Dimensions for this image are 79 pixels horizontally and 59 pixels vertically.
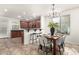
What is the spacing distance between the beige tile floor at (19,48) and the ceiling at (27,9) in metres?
0.49

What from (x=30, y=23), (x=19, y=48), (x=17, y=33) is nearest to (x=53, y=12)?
(x=30, y=23)

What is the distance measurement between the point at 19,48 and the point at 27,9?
77 centimetres

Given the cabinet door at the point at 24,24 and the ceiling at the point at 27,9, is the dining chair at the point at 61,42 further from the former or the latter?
the cabinet door at the point at 24,24

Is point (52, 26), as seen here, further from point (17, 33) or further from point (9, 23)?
point (9, 23)

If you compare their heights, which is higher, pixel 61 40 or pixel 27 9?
pixel 27 9

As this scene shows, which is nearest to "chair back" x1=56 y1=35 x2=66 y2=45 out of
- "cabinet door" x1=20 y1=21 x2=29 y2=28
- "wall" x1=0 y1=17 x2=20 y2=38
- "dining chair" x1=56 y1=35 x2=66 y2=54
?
"dining chair" x1=56 y1=35 x2=66 y2=54

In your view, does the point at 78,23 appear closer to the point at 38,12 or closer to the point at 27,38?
the point at 38,12

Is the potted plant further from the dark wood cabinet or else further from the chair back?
the dark wood cabinet

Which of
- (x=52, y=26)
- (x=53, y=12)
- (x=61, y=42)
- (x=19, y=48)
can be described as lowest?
(x=19, y=48)

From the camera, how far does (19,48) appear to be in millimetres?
2668
